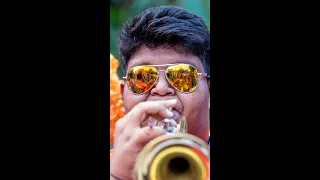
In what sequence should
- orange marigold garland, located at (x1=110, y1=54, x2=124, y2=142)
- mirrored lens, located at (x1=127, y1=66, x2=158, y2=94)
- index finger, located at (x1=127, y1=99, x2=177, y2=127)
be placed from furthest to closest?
orange marigold garland, located at (x1=110, y1=54, x2=124, y2=142), mirrored lens, located at (x1=127, y1=66, x2=158, y2=94), index finger, located at (x1=127, y1=99, x2=177, y2=127)

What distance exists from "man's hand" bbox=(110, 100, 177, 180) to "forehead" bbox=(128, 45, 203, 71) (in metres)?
0.39

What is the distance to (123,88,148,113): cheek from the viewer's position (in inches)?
264

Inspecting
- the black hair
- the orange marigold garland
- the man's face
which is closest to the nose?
the man's face

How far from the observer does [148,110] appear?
657 cm

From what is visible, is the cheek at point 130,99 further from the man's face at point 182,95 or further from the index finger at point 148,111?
the index finger at point 148,111

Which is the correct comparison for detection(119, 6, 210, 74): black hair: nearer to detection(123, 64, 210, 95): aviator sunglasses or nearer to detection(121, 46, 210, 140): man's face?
detection(121, 46, 210, 140): man's face

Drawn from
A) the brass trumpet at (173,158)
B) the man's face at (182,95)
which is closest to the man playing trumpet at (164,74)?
the man's face at (182,95)

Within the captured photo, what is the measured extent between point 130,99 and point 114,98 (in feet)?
0.68

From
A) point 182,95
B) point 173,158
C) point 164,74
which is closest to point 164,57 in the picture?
point 164,74

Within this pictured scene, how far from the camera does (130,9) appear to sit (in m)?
6.79

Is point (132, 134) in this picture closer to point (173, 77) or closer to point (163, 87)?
point (163, 87)

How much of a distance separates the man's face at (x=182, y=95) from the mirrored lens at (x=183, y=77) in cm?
4

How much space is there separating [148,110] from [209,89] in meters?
0.64

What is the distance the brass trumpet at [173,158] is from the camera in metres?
6.42
